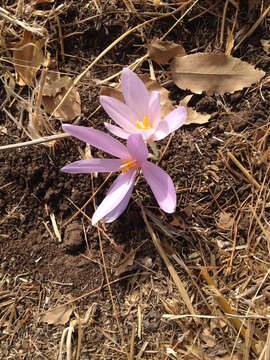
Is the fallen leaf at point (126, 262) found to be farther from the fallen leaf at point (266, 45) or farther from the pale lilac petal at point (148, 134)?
the fallen leaf at point (266, 45)

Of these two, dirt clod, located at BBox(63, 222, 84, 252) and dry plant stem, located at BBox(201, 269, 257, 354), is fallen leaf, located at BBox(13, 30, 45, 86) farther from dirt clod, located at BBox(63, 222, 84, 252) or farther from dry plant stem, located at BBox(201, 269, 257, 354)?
dry plant stem, located at BBox(201, 269, 257, 354)

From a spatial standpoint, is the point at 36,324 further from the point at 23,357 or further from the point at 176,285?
the point at 176,285

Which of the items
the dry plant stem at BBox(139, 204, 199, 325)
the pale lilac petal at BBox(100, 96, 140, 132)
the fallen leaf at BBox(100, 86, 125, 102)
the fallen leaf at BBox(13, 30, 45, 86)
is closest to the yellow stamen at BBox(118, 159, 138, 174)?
the pale lilac petal at BBox(100, 96, 140, 132)

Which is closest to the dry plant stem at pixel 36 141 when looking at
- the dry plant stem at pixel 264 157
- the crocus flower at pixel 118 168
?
the crocus flower at pixel 118 168

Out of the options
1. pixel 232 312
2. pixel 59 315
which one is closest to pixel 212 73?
pixel 232 312

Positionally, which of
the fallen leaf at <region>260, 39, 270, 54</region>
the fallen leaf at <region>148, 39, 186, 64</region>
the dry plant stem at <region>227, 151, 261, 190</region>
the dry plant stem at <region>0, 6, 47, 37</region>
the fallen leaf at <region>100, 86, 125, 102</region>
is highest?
the dry plant stem at <region>0, 6, 47, 37</region>

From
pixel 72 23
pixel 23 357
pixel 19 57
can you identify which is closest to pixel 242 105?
pixel 72 23

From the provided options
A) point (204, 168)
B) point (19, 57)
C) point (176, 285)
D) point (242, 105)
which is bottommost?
point (176, 285)
